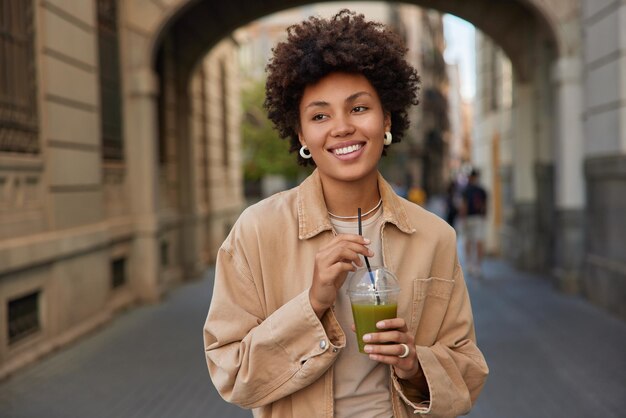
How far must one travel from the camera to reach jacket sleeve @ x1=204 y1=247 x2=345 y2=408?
197cm

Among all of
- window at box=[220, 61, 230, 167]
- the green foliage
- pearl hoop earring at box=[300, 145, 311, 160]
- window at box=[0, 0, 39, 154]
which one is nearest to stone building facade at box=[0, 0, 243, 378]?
window at box=[0, 0, 39, 154]

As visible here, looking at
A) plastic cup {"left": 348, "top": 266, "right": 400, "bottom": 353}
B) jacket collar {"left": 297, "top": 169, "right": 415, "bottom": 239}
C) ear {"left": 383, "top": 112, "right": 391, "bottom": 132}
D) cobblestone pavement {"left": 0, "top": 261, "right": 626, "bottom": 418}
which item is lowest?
cobblestone pavement {"left": 0, "top": 261, "right": 626, "bottom": 418}

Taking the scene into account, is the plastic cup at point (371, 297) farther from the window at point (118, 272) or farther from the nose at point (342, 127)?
the window at point (118, 272)

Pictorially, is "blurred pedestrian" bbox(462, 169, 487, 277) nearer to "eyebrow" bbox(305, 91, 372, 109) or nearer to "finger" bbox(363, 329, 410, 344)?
"eyebrow" bbox(305, 91, 372, 109)

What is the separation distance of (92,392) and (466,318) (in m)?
5.03

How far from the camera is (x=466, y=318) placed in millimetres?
2227

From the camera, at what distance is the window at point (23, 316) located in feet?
24.0

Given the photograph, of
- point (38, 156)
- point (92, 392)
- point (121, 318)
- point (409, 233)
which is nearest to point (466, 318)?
point (409, 233)

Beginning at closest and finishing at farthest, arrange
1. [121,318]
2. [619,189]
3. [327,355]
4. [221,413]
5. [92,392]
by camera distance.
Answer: [327,355] → [221,413] → [92,392] → [619,189] → [121,318]

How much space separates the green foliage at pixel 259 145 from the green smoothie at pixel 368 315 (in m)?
32.4

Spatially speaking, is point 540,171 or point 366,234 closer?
point 366,234

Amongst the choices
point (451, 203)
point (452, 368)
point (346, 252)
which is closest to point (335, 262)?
point (346, 252)

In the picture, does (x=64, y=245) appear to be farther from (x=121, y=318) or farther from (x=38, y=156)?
(x=121, y=318)

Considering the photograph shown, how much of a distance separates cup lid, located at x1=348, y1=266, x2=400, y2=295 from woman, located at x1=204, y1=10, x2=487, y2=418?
0.04 m
